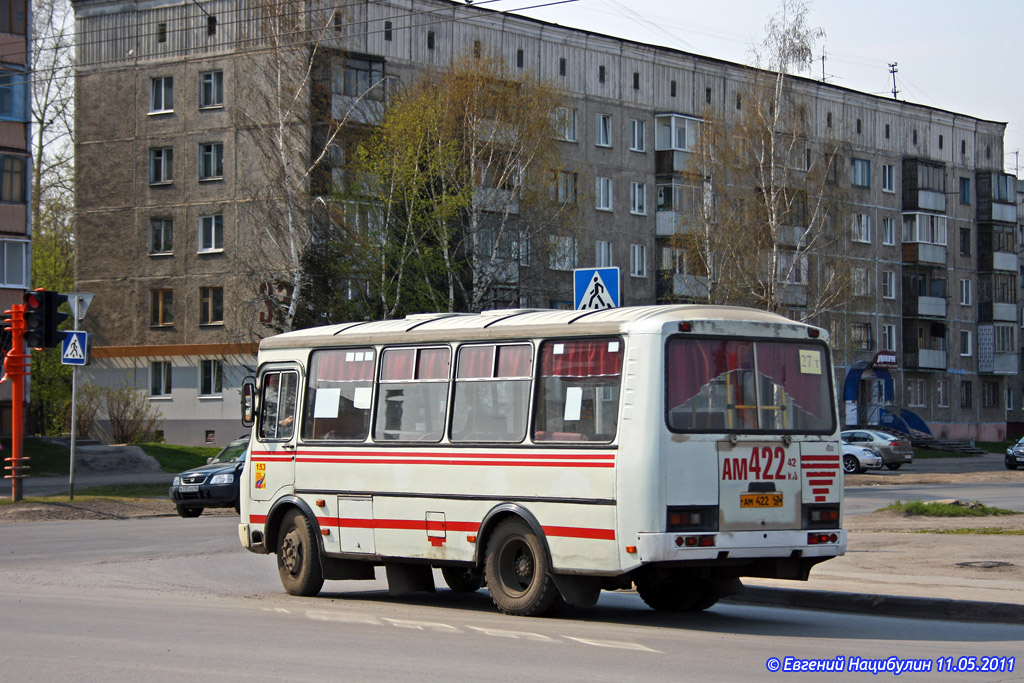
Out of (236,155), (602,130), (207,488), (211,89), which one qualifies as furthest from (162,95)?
(207,488)

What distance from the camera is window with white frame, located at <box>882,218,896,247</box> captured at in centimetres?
7531

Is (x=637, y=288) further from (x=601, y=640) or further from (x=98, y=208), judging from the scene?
(x=601, y=640)

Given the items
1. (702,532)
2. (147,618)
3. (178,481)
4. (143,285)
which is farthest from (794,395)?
(143,285)

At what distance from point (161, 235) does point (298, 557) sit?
4203cm

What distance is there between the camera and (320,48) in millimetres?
44250

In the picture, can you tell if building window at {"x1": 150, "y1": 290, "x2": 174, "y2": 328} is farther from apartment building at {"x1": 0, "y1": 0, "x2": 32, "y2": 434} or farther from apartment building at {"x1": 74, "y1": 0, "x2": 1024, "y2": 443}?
apartment building at {"x1": 0, "y1": 0, "x2": 32, "y2": 434}

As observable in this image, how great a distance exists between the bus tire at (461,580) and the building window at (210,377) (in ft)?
130

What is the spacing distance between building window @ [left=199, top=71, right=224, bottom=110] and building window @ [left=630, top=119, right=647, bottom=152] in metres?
18.5

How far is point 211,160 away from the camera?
53.8 meters

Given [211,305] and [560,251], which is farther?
[211,305]

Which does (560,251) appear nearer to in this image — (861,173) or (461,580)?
(861,173)

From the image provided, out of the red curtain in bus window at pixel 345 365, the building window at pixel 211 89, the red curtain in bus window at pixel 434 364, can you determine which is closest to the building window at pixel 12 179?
the building window at pixel 211 89

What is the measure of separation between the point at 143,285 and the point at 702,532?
46.6m

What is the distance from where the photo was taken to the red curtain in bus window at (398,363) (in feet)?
46.3
